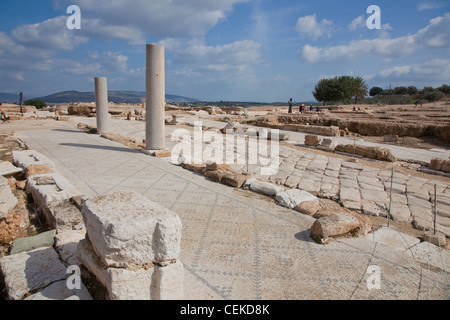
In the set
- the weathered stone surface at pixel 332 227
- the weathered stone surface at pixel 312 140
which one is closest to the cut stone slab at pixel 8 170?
the weathered stone surface at pixel 332 227

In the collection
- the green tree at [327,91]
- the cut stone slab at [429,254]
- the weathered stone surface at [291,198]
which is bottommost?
the cut stone slab at [429,254]

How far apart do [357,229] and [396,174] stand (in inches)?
199

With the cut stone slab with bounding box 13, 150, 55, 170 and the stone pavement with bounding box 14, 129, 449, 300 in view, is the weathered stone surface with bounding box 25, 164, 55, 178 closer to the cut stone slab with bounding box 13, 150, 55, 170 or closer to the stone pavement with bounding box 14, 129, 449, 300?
the cut stone slab with bounding box 13, 150, 55, 170

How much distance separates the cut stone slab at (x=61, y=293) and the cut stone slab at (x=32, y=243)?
958mm

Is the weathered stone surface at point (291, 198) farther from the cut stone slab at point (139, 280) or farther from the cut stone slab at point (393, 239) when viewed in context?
the cut stone slab at point (139, 280)

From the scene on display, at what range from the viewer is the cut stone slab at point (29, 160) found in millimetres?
5926

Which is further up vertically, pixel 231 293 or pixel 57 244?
pixel 57 244

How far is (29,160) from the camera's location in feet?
20.5
